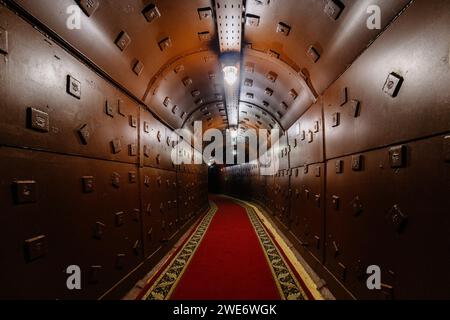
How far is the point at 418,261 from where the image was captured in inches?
64.6

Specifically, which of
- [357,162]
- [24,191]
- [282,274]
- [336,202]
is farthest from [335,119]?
[24,191]

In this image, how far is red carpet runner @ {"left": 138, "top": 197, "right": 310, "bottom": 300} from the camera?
3162mm

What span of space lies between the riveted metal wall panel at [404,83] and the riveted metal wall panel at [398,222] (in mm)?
Answer: 152

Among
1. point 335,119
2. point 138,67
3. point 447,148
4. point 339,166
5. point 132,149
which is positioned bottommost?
point 339,166

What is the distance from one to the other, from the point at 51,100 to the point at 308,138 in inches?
152

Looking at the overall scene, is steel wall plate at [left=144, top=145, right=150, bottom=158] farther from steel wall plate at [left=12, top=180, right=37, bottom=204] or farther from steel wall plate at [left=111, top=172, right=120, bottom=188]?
steel wall plate at [left=12, top=180, right=37, bottom=204]

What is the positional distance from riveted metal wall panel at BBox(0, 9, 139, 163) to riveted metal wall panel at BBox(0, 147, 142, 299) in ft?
0.44

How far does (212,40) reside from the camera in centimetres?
427

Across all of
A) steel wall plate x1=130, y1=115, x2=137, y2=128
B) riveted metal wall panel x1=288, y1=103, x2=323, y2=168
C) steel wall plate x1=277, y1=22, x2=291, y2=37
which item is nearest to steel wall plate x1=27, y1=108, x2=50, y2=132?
steel wall plate x1=130, y1=115, x2=137, y2=128

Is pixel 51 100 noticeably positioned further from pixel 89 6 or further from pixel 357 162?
pixel 357 162

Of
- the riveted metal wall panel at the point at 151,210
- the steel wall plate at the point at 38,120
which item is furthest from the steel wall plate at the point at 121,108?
the steel wall plate at the point at 38,120

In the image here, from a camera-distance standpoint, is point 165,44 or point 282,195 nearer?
point 165,44

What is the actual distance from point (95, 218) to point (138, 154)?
1432 millimetres
